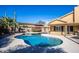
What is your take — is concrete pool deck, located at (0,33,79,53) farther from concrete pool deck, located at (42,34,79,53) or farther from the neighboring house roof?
the neighboring house roof

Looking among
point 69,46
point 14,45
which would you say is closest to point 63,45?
point 69,46

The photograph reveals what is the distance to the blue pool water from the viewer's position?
8.35 m

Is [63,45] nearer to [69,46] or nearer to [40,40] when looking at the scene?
[69,46]

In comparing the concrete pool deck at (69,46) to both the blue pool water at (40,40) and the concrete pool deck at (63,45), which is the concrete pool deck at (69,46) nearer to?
the concrete pool deck at (63,45)

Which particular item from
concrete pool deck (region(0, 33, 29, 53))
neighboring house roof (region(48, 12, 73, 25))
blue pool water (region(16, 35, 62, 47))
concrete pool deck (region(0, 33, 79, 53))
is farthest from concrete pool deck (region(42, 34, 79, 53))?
concrete pool deck (region(0, 33, 29, 53))

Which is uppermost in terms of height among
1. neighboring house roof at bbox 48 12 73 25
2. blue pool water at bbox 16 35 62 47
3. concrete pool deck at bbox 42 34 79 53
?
neighboring house roof at bbox 48 12 73 25

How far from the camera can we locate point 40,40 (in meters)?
8.55

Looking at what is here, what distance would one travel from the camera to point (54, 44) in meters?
8.34

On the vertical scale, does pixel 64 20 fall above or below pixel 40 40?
above

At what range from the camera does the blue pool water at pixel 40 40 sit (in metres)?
8.35

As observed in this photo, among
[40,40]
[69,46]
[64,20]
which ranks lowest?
[69,46]

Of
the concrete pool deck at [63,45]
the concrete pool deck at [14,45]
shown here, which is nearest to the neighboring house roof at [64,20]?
the concrete pool deck at [63,45]
